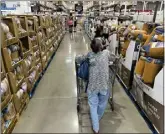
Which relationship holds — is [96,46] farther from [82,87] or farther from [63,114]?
[63,114]

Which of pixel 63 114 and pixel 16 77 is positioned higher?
pixel 16 77

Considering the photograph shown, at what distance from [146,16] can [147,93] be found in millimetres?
2447

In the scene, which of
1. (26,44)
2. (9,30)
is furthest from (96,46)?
(26,44)

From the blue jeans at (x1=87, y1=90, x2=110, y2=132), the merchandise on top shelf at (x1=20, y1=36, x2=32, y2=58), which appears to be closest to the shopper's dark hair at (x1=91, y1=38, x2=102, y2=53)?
the blue jeans at (x1=87, y1=90, x2=110, y2=132)

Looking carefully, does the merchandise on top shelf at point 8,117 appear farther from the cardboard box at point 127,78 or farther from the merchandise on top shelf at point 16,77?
the cardboard box at point 127,78

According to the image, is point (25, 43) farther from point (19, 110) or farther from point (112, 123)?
point (112, 123)

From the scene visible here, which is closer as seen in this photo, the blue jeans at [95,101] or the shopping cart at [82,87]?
the blue jeans at [95,101]

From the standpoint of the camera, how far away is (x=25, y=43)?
3574 mm

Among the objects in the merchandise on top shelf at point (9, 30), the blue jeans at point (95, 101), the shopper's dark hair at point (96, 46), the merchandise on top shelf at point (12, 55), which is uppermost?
the merchandise on top shelf at point (9, 30)

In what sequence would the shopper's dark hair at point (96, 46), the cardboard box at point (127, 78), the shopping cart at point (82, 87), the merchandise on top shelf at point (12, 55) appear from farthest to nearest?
the cardboard box at point (127, 78) < the shopping cart at point (82, 87) < the merchandise on top shelf at point (12, 55) < the shopper's dark hair at point (96, 46)

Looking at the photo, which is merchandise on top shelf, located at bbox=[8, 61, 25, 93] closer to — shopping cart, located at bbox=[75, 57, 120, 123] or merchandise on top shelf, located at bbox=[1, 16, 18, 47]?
merchandise on top shelf, located at bbox=[1, 16, 18, 47]

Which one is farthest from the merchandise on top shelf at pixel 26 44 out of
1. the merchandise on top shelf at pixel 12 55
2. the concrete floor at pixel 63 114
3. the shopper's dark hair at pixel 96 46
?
the shopper's dark hair at pixel 96 46

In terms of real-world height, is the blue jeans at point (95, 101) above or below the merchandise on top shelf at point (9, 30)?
below

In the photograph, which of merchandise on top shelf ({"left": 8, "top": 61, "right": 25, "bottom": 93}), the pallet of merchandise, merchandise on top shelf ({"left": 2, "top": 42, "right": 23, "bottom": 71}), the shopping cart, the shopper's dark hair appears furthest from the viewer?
the shopping cart
